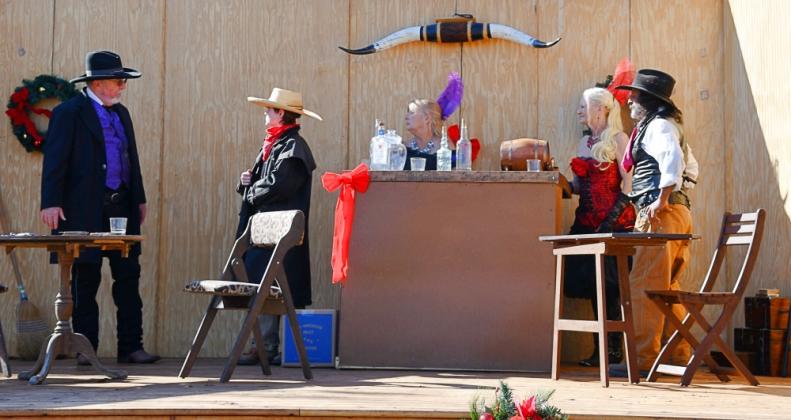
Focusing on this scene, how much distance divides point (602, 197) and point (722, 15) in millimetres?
1547

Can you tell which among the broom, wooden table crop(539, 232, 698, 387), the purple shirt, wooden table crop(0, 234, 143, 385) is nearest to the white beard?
wooden table crop(539, 232, 698, 387)

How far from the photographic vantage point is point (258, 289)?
5.62m

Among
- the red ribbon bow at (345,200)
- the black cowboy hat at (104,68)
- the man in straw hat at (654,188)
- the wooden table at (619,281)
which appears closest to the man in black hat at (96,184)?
the black cowboy hat at (104,68)

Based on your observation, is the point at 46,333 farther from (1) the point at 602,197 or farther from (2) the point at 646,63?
(2) the point at 646,63

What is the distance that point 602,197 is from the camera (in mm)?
6965

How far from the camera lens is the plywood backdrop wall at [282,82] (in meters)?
7.43

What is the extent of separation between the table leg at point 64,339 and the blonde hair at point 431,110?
Answer: 2528 mm

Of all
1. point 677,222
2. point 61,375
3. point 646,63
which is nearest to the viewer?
point 61,375

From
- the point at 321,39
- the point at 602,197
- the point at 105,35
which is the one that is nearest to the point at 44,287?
the point at 105,35

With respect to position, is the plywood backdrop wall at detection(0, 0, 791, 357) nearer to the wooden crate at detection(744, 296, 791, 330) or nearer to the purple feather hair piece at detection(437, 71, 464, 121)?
the purple feather hair piece at detection(437, 71, 464, 121)

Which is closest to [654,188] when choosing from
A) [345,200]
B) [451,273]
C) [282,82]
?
[451,273]

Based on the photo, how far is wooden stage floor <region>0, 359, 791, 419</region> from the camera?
4297 millimetres

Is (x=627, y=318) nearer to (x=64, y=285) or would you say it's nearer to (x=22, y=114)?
(x=64, y=285)

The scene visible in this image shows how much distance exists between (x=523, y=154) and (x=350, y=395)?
237 cm
